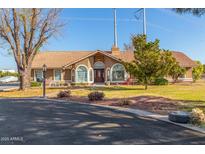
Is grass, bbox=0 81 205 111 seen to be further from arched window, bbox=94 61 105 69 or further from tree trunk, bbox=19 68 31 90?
arched window, bbox=94 61 105 69

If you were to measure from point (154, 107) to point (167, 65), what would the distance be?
1171 cm

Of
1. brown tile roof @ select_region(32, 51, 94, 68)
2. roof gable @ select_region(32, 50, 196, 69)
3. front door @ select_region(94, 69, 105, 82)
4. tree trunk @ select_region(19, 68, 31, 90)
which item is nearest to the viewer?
tree trunk @ select_region(19, 68, 31, 90)

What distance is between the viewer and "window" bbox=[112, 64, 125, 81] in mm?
30977

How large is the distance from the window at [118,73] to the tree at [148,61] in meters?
7.39

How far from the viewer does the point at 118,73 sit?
31156 mm

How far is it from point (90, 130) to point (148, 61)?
16106 millimetres

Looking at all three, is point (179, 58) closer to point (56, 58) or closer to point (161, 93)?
point (161, 93)

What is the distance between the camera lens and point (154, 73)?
75.6ft

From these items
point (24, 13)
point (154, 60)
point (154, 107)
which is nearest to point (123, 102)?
point (154, 107)

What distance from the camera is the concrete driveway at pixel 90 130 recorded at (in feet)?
22.3

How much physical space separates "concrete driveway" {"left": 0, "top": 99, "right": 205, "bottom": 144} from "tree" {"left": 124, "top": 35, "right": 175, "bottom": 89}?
13.3 m

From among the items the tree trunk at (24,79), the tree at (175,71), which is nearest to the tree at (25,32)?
the tree trunk at (24,79)

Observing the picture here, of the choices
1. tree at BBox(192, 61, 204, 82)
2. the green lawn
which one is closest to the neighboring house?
tree at BBox(192, 61, 204, 82)

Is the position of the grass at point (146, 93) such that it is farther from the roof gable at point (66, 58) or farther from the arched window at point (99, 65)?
the roof gable at point (66, 58)
